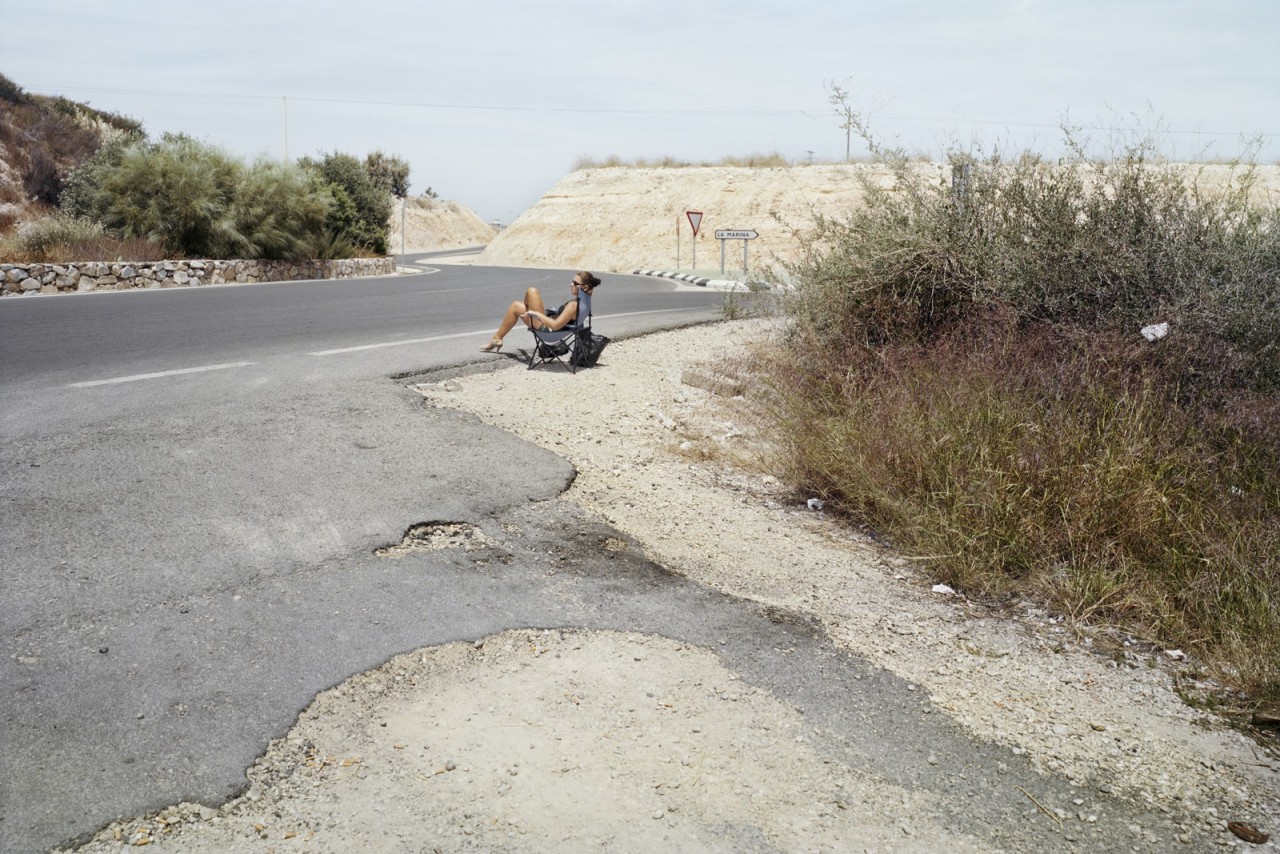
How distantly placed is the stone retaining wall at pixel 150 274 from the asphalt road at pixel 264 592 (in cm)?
996

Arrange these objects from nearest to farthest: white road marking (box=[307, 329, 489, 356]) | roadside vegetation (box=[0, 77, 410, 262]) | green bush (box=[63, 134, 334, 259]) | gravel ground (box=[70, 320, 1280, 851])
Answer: gravel ground (box=[70, 320, 1280, 851]) → white road marking (box=[307, 329, 489, 356]) → roadside vegetation (box=[0, 77, 410, 262]) → green bush (box=[63, 134, 334, 259])

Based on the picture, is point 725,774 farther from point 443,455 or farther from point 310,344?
point 310,344

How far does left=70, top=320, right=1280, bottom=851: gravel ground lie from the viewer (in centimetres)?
278

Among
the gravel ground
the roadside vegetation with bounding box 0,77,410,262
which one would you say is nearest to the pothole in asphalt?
the gravel ground

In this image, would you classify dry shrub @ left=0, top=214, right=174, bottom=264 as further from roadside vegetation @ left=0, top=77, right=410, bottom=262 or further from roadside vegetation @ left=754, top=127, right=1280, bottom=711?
roadside vegetation @ left=754, top=127, right=1280, bottom=711

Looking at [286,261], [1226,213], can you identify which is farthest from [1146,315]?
[286,261]

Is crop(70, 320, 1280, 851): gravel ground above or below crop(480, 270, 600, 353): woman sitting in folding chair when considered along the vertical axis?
below

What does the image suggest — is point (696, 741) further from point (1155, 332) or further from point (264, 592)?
point (1155, 332)

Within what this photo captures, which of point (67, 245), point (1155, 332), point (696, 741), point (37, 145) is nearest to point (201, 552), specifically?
point (696, 741)

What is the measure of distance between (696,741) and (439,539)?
7.03 ft

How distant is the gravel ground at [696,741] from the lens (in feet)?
9.13

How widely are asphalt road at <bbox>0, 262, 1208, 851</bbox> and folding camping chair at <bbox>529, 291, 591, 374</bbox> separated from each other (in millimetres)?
1992

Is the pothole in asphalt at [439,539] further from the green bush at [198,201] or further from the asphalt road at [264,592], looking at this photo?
the green bush at [198,201]

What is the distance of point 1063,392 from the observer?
242 inches
